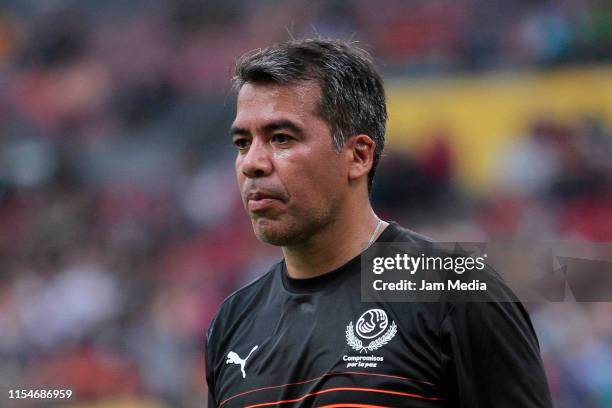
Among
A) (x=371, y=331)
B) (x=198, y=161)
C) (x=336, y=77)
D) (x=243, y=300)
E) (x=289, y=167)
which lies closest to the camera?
(x=371, y=331)

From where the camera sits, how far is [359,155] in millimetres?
3127

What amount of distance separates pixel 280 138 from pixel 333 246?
13.3 inches

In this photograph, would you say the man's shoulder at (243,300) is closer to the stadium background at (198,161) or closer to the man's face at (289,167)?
the man's face at (289,167)

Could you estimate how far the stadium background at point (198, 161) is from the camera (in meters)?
8.39

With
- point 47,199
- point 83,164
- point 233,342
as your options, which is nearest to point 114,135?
point 83,164

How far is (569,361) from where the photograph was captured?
272 inches

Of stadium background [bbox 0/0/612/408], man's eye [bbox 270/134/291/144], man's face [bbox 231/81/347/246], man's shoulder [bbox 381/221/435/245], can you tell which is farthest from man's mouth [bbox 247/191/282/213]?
stadium background [bbox 0/0/612/408]

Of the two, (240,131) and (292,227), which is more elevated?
(240,131)

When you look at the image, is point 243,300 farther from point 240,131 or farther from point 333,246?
point 240,131

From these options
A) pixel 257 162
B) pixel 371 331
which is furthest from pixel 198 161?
pixel 371 331

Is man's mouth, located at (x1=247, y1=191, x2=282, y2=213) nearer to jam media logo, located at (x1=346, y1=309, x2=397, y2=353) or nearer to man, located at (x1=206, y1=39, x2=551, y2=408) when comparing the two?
man, located at (x1=206, y1=39, x2=551, y2=408)

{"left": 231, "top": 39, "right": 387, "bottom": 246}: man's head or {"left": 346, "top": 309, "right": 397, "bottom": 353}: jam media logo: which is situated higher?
{"left": 231, "top": 39, "right": 387, "bottom": 246}: man's head

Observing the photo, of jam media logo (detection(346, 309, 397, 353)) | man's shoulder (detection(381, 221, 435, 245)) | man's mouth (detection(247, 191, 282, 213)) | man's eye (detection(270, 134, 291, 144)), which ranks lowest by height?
jam media logo (detection(346, 309, 397, 353))

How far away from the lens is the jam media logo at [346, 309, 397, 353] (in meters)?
2.83
